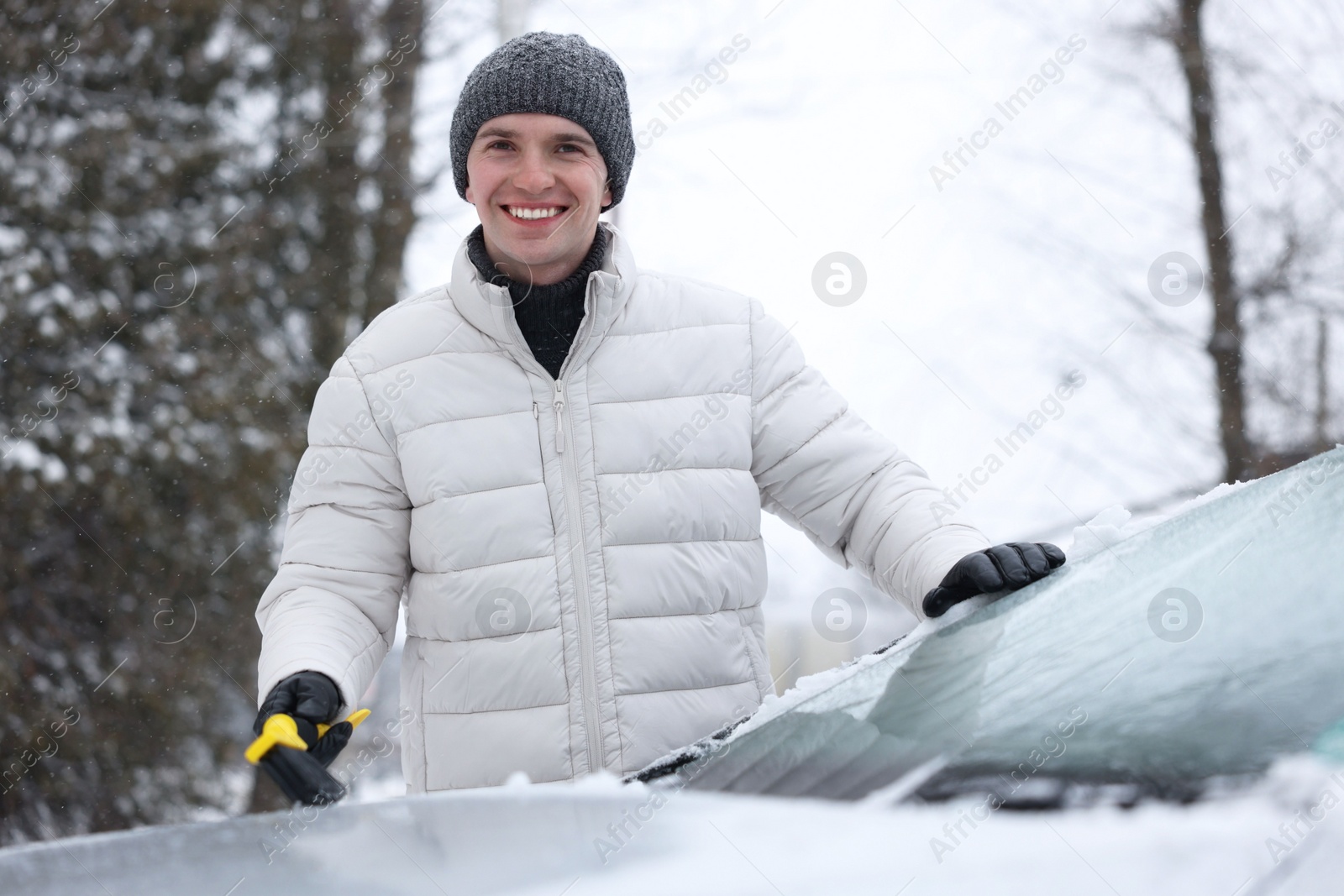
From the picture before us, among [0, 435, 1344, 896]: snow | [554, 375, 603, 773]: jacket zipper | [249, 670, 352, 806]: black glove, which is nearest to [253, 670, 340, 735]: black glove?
[249, 670, 352, 806]: black glove

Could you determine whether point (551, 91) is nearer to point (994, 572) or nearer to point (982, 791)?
point (994, 572)

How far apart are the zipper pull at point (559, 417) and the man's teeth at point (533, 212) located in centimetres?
25

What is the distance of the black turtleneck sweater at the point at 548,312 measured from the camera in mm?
1717

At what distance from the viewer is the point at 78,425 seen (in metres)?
4.14

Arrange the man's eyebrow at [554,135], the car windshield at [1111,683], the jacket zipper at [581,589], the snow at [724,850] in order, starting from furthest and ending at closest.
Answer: the man's eyebrow at [554,135]
the jacket zipper at [581,589]
the car windshield at [1111,683]
the snow at [724,850]

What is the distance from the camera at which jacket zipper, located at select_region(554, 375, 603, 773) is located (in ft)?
5.22

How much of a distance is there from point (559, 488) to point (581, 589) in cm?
15

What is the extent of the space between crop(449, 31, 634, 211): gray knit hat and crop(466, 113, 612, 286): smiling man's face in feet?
0.07

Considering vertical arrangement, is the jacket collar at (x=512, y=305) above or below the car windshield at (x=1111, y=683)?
above

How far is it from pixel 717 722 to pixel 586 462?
0.43 meters

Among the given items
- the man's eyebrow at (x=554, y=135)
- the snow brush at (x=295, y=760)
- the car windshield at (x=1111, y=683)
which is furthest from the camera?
the man's eyebrow at (x=554, y=135)

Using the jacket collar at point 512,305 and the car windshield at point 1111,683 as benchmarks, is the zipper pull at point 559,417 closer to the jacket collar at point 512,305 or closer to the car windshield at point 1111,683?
the jacket collar at point 512,305

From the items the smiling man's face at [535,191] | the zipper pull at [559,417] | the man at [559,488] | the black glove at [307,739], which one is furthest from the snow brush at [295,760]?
the smiling man's face at [535,191]

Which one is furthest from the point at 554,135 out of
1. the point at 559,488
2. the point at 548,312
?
the point at 559,488
